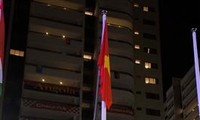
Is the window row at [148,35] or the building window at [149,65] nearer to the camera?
the building window at [149,65]

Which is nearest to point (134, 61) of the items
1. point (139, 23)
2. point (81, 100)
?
point (139, 23)

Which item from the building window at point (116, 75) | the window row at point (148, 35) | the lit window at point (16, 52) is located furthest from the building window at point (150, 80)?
the lit window at point (16, 52)

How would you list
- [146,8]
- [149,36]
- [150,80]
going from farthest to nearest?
[146,8] < [149,36] < [150,80]

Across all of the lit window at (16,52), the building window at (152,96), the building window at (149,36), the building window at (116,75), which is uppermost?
the building window at (149,36)

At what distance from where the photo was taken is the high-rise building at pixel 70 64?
224 ft

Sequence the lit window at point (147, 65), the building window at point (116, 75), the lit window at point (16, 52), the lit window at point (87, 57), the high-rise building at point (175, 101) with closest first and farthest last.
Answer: the lit window at point (16, 52) < the building window at point (116, 75) < the lit window at point (87, 57) < the lit window at point (147, 65) < the high-rise building at point (175, 101)

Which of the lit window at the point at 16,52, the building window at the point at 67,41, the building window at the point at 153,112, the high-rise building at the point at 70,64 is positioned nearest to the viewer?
the high-rise building at the point at 70,64

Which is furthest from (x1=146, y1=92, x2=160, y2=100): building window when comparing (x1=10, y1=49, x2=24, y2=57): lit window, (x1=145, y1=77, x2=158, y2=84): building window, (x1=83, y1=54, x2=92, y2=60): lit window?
(x1=10, y1=49, x2=24, y2=57): lit window

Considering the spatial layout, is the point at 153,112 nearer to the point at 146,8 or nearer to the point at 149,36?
the point at 149,36

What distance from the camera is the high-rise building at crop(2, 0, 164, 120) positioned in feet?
224

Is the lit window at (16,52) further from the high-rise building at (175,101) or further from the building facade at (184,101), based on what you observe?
the high-rise building at (175,101)

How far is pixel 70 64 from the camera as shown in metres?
72.0

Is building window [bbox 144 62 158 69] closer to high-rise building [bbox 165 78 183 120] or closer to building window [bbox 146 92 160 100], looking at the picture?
building window [bbox 146 92 160 100]

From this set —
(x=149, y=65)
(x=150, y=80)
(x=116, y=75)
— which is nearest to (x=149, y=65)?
(x=149, y=65)
